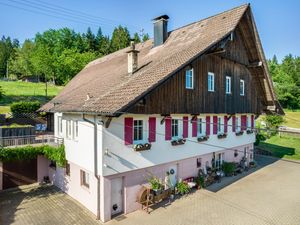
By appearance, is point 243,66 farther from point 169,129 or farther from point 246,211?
point 246,211

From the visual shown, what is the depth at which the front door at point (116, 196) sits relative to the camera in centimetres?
1217

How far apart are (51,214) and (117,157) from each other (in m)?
4.77

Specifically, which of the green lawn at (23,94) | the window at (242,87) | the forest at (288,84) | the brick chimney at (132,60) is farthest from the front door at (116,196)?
the forest at (288,84)

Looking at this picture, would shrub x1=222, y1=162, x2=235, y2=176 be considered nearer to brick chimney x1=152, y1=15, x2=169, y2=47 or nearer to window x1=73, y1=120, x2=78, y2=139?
brick chimney x1=152, y1=15, x2=169, y2=47

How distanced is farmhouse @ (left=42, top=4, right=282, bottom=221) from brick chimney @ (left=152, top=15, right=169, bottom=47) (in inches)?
3.0

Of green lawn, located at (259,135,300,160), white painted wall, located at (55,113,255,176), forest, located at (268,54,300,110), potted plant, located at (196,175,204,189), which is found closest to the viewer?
white painted wall, located at (55,113,255,176)

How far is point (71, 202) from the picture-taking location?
14078 mm

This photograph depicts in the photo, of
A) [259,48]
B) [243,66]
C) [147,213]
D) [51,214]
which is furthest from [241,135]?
[51,214]

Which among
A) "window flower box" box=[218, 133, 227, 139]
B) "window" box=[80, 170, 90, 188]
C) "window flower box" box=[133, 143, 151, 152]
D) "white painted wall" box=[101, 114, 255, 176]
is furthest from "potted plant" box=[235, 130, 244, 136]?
"window" box=[80, 170, 90, 188]

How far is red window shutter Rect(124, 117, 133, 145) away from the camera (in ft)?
40.3

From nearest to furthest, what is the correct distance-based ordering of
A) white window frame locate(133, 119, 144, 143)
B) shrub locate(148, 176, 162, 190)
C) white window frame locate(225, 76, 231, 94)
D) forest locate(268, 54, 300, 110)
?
white window frame locate(133, 119, 144, 143) → shrub locate(148, 176, 162, 190) → white window frame locate(225, 76, 231, 94) → forest locate(268, 54, 300, 110)

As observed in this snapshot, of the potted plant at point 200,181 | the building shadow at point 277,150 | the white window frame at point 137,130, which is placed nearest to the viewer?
the white window frame at point 137,130

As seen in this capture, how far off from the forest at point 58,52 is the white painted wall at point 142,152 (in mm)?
35373

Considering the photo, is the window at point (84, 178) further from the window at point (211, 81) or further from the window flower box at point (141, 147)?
the window at point (211, 81)
